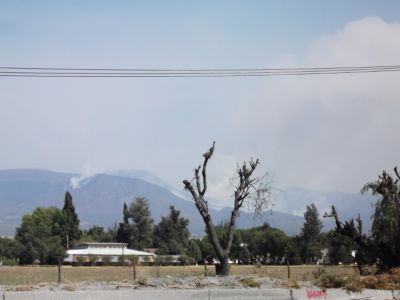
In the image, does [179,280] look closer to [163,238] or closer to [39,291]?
[39,291]

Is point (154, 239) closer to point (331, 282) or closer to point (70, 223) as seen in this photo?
point (70, 223)

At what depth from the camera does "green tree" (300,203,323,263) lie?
106 m

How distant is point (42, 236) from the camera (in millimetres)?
118312

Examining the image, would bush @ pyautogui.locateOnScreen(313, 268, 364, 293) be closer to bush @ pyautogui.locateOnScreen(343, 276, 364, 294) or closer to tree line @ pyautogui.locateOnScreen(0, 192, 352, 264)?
bush @ pyautogui.locateOnScreen(343, 276, 364, 294)

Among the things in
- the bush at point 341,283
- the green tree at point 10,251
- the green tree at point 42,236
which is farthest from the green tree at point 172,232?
the bush at point 341,283

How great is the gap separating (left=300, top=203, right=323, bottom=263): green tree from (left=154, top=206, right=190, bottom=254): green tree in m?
26.1

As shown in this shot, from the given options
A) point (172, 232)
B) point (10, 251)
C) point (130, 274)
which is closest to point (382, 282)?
point (130, 274)

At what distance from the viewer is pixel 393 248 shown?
84.2 ft

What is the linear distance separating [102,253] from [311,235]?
3451cm

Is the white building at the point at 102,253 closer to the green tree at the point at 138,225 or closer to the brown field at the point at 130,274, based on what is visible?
the green tree at the point at 138,225

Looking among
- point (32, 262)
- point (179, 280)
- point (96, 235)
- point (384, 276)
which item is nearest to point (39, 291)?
point (179, 280)

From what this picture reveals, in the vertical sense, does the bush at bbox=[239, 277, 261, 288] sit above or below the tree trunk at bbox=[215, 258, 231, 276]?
below

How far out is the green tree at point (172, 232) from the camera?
12975 cm

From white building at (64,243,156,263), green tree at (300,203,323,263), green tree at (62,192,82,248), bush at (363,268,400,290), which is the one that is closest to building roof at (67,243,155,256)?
white building at (64,243,156,263)
